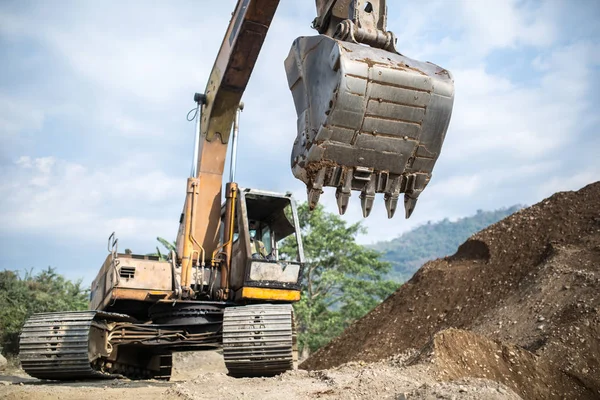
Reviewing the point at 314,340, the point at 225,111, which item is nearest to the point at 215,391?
the point at 225,111

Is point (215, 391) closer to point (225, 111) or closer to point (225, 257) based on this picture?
point (225, 257)

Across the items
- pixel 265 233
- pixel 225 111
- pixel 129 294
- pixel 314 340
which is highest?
pixel 225 111

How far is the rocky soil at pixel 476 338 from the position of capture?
593 centimetres

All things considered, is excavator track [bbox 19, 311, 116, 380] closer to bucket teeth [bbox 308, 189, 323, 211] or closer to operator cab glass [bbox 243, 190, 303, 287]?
operator cab glass [bbox 243, 190, 303, 287]

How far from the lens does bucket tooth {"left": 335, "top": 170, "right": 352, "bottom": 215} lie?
510cm

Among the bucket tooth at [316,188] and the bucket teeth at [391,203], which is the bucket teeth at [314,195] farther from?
the bucket teeth at [391,203]

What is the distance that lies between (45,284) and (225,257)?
17.4 metres

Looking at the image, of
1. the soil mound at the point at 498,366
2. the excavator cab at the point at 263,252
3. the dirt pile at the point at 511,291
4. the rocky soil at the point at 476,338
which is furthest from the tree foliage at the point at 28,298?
the soil mound at the point at 498,366

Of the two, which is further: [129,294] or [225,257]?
[225,257]

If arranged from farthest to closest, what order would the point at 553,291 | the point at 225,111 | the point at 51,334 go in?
the point at 553,291 → the point at 225,111 → the point at 51,334

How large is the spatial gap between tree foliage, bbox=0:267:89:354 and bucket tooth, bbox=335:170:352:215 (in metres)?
14.0

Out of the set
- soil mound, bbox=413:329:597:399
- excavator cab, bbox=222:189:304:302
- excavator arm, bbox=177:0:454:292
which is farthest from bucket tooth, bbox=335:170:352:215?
excavator cab, bbox=222:189:304:302

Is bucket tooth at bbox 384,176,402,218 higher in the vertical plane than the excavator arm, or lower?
lower

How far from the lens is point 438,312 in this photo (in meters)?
12.7
